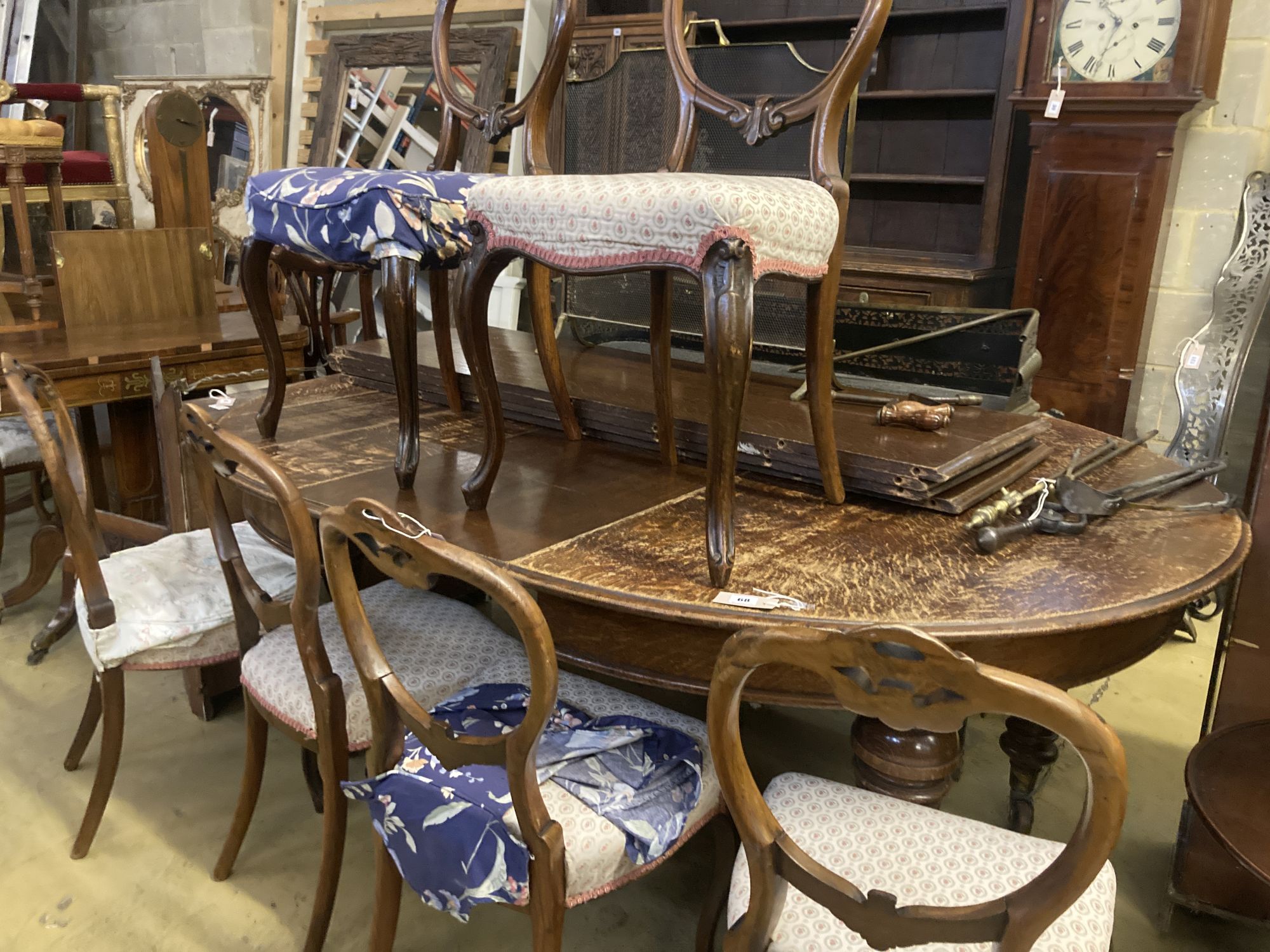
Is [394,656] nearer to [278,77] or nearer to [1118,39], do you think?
[1118,39]

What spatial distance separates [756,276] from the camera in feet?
4.17

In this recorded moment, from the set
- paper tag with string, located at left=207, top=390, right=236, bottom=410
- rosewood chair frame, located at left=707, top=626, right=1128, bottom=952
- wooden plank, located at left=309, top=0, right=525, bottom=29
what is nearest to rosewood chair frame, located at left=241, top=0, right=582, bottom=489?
paper tag with string, located at left=207, top=390, right=236, bottom=410

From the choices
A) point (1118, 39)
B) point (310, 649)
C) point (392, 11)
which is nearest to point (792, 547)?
point (310, 649)

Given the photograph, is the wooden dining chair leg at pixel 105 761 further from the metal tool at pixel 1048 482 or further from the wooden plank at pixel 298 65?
the wooden plank at pixel 298 65

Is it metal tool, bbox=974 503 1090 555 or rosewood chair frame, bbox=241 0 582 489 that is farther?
rosewood chair frame, bbox=241 0 582 489

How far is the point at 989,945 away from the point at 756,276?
2.64 ft

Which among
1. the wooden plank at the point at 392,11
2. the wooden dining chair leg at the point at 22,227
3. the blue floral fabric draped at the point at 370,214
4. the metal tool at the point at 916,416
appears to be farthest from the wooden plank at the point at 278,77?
the metal tool at the point at 916,416

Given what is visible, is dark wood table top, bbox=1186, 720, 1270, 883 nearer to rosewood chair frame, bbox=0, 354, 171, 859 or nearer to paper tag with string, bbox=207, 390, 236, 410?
rosewood chair frame, bbox=0, 354, 171, 859

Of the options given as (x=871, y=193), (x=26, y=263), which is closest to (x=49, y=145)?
(x=26, y=263)

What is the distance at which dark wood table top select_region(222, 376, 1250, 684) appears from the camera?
3.85 ft

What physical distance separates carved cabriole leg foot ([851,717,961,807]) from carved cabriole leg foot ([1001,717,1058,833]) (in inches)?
19.5

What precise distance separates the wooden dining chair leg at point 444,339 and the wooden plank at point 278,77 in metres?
3.12

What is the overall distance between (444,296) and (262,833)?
3.72 feet

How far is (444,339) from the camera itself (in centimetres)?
203
